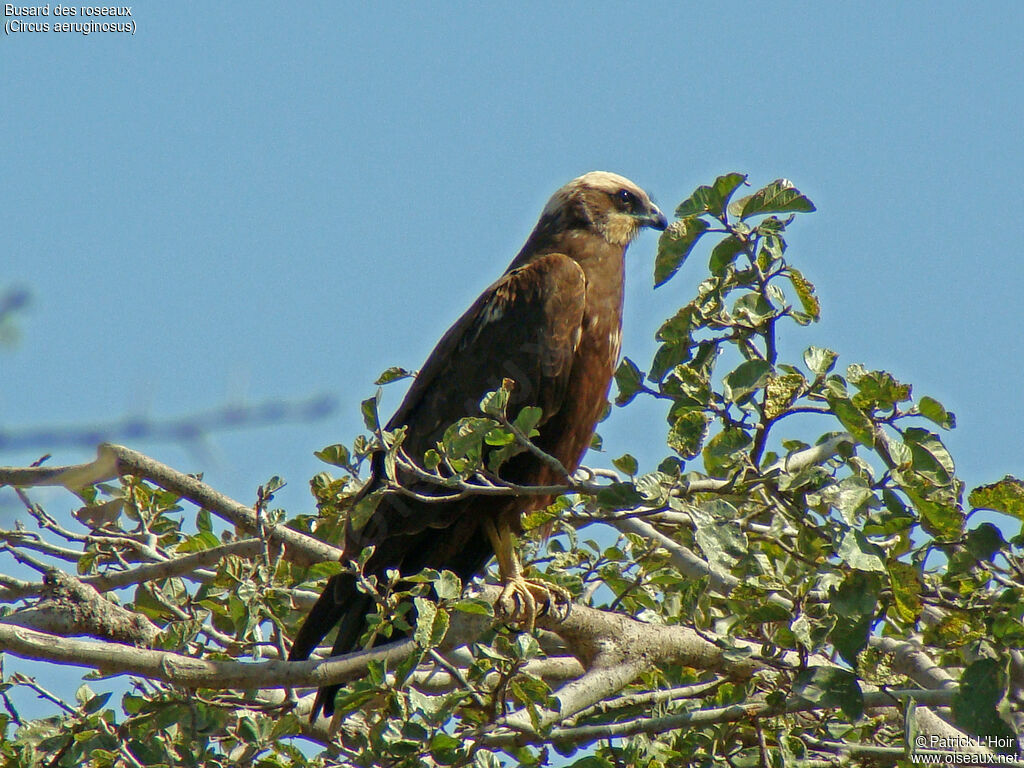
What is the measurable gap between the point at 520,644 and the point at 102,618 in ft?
3.64

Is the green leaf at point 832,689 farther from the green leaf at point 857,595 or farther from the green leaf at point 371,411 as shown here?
the green leaf at point 371,411

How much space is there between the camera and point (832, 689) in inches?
108

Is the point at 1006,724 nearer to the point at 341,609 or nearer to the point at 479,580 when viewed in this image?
the point at 341,609

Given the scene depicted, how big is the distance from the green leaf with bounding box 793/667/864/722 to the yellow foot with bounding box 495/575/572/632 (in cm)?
128

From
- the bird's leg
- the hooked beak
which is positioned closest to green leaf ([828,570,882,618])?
the bird's leg

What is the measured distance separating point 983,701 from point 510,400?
216 cm

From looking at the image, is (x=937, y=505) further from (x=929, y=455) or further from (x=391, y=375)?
(x=391, y=375)

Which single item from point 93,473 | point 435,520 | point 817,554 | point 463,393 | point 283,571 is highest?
Result: point 463,393

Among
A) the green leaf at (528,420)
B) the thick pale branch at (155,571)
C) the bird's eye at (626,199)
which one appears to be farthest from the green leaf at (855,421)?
the bird's eye at (626,199)

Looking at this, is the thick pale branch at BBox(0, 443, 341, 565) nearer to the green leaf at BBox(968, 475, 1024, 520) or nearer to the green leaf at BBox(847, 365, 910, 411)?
the green leaf at BBox(847, 365, 910, 411)

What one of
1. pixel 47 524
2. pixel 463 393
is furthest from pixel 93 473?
pixel 463 393

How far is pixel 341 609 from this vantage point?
12.4 ft

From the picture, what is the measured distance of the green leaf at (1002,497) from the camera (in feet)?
8.43

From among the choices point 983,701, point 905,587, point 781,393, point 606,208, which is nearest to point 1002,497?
point 905,587
